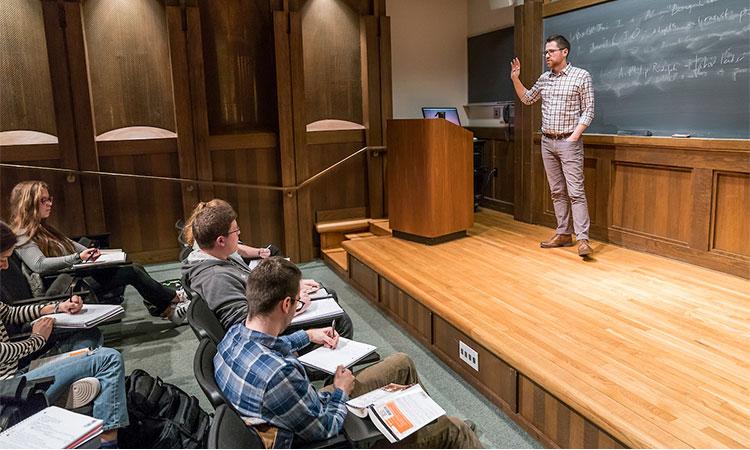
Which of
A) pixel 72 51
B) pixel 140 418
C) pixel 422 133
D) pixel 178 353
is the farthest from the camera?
pixel 72 51

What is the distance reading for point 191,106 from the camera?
17.4ft

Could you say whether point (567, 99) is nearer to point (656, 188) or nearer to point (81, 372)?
point (656, 188)

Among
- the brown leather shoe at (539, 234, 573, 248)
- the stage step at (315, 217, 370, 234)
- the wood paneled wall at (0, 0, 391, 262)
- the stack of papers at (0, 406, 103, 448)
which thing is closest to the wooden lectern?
the brown leather shoe at (539, 234, 573, 248)

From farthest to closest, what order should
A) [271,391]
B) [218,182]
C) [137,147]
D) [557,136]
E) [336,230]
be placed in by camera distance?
[336,230], [218,182], [137,147], [557,136], [271,391]

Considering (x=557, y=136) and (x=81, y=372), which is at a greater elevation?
(x=557, y=136)

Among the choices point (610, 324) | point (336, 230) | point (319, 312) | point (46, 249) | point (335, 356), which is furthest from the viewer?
point (336, 230)

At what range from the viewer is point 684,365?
250 centimetres

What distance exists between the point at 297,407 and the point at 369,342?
2.06 meters

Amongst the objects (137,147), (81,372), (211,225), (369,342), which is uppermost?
(137,147)

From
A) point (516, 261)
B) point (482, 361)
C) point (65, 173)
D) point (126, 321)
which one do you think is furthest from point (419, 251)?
point (65, 173)

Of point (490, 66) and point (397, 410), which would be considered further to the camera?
point (490, 66)

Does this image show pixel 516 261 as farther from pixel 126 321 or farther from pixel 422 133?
pixel 126 321

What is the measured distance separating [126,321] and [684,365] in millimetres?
Answer: 3431

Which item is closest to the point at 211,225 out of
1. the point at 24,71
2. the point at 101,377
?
the point at 101,377
